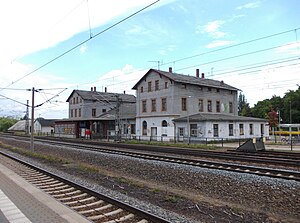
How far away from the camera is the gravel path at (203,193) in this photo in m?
7.59

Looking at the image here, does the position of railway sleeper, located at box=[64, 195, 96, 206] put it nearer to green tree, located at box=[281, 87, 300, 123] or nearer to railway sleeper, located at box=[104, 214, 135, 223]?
railway sleeper, located at box=[104, 214, 135, 223]

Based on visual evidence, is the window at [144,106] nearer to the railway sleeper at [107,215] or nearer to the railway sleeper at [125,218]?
the railway sleeper at [107,215]

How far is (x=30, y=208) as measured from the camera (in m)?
7.54

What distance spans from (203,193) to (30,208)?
19.0 feet

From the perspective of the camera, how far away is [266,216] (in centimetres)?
Result: 750

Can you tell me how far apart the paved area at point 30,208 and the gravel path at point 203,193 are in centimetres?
197

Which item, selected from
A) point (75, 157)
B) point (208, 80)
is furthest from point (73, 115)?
point (75, 157)

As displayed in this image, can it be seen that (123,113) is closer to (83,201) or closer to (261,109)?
(83,201)

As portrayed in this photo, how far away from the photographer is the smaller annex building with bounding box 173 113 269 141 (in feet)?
128

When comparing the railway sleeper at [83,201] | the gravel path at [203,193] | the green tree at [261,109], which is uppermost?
the green tree at [261,109]

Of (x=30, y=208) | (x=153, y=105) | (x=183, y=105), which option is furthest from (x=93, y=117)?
(x=30, y=208)

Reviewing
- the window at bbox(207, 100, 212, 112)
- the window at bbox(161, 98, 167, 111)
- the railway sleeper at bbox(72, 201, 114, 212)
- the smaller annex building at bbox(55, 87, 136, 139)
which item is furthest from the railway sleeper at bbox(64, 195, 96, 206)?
the window at bbox(207, 100, 212, 112)

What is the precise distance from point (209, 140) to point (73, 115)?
141 ft

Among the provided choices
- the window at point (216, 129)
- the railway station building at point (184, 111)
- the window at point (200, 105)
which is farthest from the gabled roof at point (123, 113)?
the window at point (216, 129)
